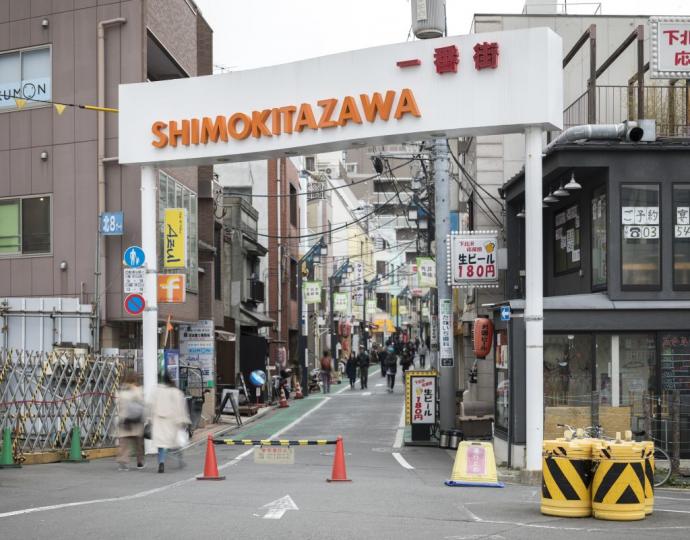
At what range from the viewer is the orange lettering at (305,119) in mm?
19828

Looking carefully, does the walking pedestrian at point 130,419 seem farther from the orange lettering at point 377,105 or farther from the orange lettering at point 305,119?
the orange lettering at point 377,105

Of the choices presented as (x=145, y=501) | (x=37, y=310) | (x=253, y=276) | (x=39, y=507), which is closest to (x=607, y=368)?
(x=145, y=501)

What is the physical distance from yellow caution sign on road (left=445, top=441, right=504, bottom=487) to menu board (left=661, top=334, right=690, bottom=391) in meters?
5.40

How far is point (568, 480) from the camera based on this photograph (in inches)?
523

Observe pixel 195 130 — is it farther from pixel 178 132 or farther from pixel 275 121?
pixel 275 121

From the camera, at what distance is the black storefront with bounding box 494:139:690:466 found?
2006 cm

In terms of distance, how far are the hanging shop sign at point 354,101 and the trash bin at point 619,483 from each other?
7074mm

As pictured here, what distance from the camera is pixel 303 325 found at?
2083 inches

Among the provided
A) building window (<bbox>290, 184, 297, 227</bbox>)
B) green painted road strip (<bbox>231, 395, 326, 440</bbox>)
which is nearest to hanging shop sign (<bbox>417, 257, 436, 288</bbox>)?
green painted road strip (<bbox>231, 395, 326, 440</bbox>)

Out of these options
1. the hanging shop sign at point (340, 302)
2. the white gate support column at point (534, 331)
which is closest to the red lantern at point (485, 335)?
the white gate support column at point (534, 331)

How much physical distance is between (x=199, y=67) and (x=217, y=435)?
1241 centimetres

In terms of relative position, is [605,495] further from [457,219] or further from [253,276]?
[253,276]

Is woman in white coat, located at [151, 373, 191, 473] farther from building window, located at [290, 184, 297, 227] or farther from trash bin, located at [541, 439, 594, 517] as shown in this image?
building window, located at [290, 184, 297, 227]

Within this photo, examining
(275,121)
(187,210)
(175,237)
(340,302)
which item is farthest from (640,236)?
(340,302)
